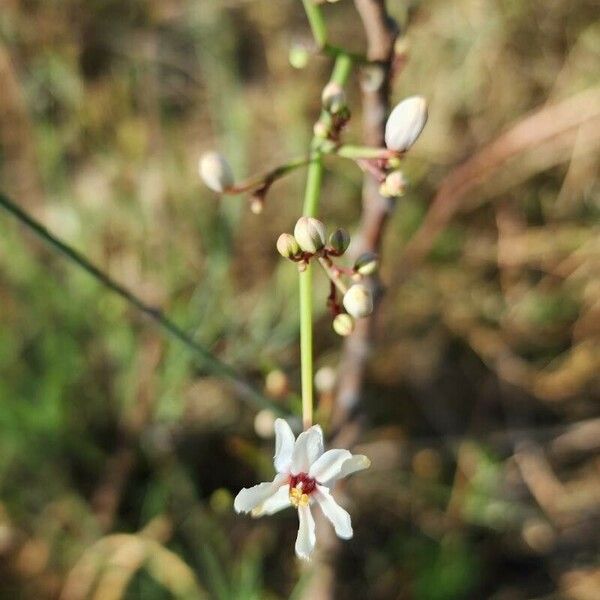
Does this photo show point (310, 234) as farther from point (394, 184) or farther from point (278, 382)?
point (278, 382)

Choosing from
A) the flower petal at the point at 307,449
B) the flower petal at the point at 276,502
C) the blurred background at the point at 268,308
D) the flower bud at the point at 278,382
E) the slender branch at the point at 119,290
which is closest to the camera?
the flower petal at the point at 307,449

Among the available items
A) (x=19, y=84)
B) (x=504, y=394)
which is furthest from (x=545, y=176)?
(x=19, y=84)

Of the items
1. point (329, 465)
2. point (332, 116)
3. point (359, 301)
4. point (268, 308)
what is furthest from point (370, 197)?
point (268, 308)

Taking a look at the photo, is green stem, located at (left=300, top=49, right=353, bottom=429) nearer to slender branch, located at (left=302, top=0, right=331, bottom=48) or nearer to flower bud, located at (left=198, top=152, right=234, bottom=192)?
slender branch, located at (left=302, top=0, right=331, bottom=48)

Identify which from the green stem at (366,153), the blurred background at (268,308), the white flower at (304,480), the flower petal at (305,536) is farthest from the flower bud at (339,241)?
the blurred background at (268,308)

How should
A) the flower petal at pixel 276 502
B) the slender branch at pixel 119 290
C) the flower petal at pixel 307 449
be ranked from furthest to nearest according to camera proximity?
the slender branch at pixel 119 290, the flower petal at pixel 276 502, the flower petal at pixel 307 449

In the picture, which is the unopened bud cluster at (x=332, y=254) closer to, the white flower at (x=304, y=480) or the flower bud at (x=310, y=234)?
the flower bud at (x=310, y=234)
